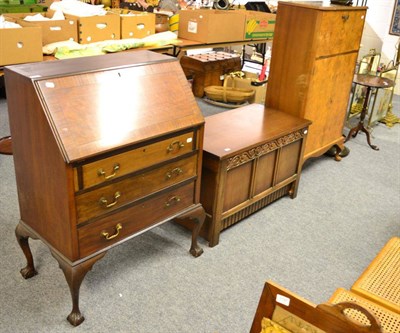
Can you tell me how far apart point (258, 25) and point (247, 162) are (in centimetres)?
329

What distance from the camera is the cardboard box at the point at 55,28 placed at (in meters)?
4.21

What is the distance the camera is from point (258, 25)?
5543mm

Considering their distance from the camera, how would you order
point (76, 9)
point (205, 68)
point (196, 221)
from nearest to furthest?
1. point (196, 221)
2. point (76, 9)
3. point (205, 68)

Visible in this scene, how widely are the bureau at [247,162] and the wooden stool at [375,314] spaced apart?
38.4 inches

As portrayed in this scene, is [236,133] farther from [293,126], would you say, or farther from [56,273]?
[56,273]

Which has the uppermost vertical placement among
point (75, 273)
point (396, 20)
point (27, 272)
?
point (396, 20)

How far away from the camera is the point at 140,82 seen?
2.10 m

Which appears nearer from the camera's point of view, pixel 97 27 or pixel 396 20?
pixel 97 27

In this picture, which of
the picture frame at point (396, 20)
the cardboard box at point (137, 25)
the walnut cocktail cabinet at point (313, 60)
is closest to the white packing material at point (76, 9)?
the cardboard box at point (137, 25)

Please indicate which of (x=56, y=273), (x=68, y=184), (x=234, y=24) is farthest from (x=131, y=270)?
(x=234, y=24)

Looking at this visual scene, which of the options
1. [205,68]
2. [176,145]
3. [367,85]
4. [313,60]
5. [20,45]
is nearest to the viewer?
[176,145]

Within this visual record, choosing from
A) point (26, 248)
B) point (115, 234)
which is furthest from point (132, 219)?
point (26, 248)

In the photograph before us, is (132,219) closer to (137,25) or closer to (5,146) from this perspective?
(5,146)

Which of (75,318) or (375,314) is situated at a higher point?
(375,314)
